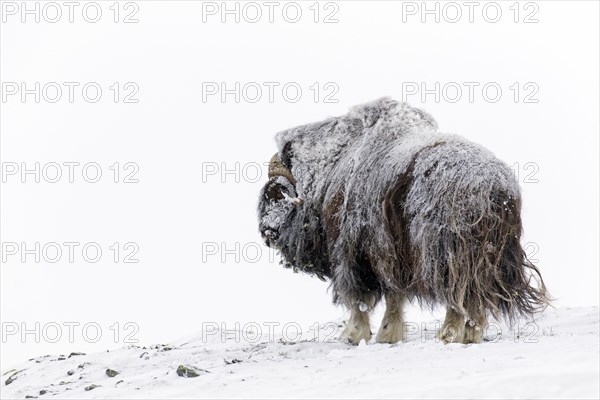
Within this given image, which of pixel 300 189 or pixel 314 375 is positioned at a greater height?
pixel 300 189

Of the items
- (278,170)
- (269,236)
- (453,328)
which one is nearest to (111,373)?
(269,236)

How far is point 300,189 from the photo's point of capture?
7043mm

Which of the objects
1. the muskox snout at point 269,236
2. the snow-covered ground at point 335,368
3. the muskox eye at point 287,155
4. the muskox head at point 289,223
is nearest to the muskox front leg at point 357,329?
the snow-covered ground at point 335,368

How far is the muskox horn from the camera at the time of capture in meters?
7.30

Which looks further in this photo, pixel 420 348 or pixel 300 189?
pixel 300 189

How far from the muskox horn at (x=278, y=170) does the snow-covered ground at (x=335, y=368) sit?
4.14ft

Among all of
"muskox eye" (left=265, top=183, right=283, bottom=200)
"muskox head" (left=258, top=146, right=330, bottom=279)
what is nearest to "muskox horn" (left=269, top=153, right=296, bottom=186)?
"muskox head" (left=258, top=146, right=330, bottom=279)

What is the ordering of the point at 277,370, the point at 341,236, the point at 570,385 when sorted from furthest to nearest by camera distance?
the point at 341,236, the point at 277,370, the point at 570,385

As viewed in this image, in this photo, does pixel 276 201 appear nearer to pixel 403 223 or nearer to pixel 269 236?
pixel 269 236

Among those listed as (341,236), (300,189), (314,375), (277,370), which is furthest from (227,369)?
(300,189)

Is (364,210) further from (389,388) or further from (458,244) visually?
(389,388)

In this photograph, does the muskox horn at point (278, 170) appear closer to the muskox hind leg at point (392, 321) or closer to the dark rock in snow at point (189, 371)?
the muskox hind leg at point (392, 321)

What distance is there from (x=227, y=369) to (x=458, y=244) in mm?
1565

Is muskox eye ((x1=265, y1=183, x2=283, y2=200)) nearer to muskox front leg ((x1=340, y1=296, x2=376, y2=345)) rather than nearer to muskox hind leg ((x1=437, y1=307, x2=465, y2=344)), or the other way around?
muskox front leg ((x1=340, y1=296, x2=376, y2=345))
